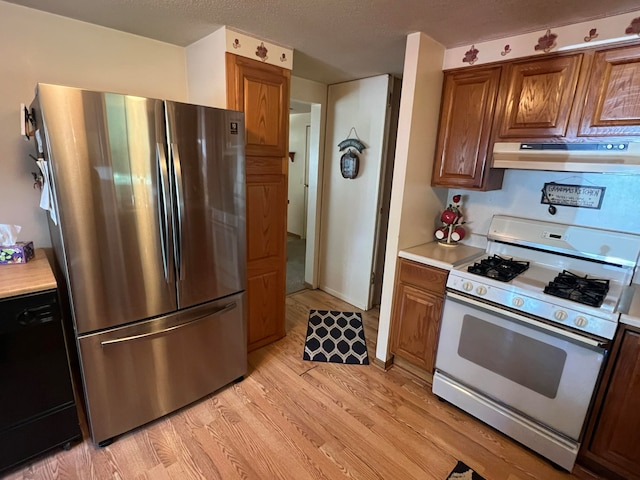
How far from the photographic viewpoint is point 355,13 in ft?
5.55

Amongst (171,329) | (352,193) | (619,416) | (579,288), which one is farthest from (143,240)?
(619,416)

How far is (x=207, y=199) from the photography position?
1.79 meters

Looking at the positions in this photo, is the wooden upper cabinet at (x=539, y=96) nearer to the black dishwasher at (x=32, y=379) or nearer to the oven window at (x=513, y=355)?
the oven window at (x=513, y=355)

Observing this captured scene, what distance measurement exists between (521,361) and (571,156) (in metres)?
1.17

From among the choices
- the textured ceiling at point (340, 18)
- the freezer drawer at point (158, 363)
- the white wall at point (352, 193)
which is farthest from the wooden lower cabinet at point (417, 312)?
the textured ceiling at point (340, 18)

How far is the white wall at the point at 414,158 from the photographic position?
2016 mm

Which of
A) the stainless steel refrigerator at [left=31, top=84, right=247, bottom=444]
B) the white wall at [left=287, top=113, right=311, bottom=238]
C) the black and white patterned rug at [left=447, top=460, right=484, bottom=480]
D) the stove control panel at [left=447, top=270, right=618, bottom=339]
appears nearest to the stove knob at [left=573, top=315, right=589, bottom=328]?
the stove control panel at [left=447, top=270, right=618, bottom=339]

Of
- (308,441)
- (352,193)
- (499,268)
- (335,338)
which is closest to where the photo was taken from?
(308,441)

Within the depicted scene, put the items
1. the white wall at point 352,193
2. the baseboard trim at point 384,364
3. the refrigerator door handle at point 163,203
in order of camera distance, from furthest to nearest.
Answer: the white wall at point 352,193, the baseboard trim at point 384,364, the refrigerator door handle at point 163,203

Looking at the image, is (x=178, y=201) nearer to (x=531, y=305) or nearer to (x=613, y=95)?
(x=531, y=305)

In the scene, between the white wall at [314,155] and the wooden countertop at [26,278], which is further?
the white wall at [314,155]

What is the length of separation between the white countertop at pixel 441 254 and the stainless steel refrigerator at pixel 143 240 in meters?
1.17

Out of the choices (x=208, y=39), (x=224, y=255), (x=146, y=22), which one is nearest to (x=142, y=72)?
(x=146, y=22)

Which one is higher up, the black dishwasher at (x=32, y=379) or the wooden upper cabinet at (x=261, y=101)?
the wooden upper cabinet at (x=261, y=101)
